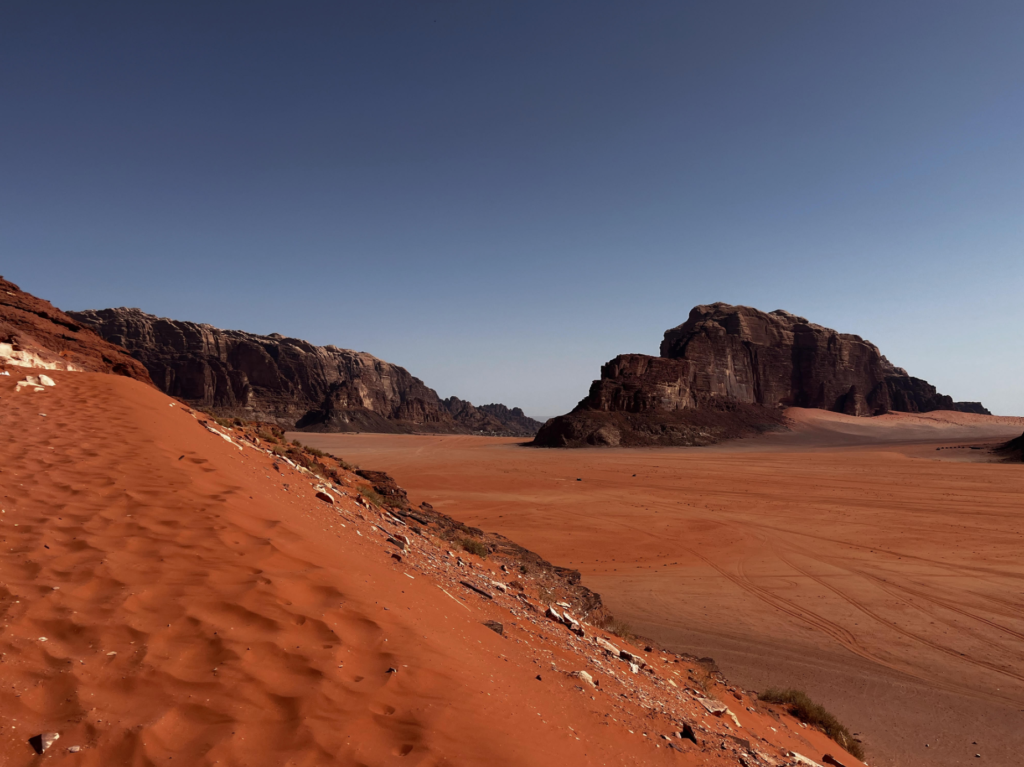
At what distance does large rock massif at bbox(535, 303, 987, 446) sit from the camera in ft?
Result: 208

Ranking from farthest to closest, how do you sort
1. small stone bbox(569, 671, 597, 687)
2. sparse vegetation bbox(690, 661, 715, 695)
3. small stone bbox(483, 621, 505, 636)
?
sparse vegetation bbox(690, 661, 715, 695), small stone bbox(483, 621, 505, 636), small stone bbox(569, 671, 597, 687)

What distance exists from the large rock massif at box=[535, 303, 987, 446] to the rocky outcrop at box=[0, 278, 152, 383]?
49.2 metres

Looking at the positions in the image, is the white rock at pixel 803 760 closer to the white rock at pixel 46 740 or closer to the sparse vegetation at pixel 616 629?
the sparse vegetation at pixel 616 629

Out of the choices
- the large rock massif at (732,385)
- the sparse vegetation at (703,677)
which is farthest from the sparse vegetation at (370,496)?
the large rock massif at (732,385)

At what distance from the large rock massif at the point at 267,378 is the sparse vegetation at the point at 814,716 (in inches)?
4039

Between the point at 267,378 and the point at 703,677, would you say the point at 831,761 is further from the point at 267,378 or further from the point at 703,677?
the point at 267,378

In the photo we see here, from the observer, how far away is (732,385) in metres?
88.5

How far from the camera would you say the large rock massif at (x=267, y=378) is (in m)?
103

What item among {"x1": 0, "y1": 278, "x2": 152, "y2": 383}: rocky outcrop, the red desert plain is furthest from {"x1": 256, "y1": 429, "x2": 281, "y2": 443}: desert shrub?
the red desert plain

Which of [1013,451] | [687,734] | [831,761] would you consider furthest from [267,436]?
[1013,451]

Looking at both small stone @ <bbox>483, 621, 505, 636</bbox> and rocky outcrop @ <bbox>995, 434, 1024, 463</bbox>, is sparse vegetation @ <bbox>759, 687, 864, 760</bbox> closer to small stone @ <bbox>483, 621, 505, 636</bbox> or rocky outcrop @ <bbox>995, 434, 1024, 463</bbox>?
small stone @ <bbox>483, 621, 505, 636</bbox>

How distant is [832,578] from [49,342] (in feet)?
70.1

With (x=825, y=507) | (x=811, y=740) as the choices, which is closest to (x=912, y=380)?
(x=825, y=507)

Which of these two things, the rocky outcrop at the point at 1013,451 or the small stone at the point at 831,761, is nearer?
the small stone at the point at 831,761
